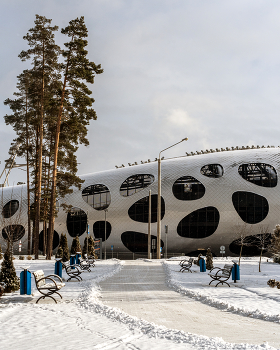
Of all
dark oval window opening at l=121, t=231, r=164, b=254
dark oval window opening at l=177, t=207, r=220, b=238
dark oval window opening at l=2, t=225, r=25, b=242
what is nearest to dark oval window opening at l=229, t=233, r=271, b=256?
dark oval window opening at l=177, t=207, r=220, b=238

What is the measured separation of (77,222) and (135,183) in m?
9.47

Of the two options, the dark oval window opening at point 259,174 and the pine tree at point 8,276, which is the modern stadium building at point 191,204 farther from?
the pine tree at point 8,276

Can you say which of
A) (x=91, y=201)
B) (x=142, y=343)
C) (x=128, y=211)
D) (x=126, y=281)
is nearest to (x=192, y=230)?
→ (x=128, y=211)

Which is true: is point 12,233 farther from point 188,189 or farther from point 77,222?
point 77,222

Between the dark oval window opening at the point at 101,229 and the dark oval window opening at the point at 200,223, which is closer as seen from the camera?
the dark oval window opening at the point at 200,223

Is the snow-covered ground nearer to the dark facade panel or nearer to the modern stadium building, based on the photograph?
the modern stadium building

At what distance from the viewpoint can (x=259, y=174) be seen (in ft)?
145

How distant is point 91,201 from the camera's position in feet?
169

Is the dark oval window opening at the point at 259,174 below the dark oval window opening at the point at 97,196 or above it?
above

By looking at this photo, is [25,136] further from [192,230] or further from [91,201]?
[192,230]

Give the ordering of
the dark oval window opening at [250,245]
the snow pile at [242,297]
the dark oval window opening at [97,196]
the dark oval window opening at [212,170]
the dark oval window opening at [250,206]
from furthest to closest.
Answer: the dark oval window opening at [97,196] → the dark oval window opening at [212,170] → the dark oval window opening at [250,206] → the dark oval window opening at [250,245] → the snow pile at [242,297]

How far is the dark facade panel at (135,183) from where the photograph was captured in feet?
159

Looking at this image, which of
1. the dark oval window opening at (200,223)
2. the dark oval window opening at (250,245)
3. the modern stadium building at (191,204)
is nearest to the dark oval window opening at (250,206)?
the modern stadium building at (191,204)

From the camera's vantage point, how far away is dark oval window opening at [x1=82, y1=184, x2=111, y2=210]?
1972 inches
